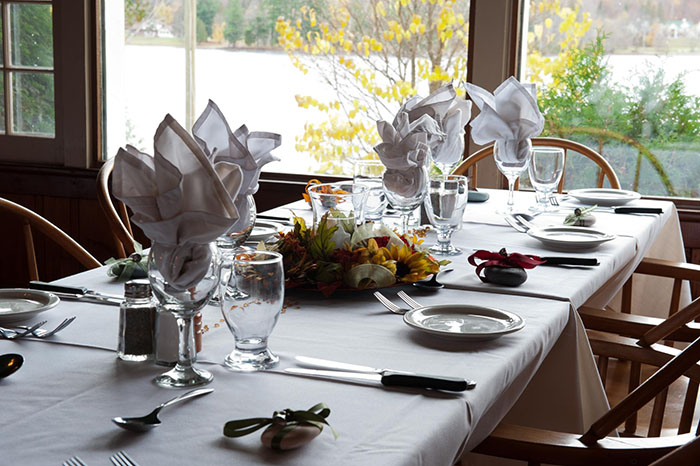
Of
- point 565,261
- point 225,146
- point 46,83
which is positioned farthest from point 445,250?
point 46,83

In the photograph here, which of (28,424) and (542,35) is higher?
(542,35)

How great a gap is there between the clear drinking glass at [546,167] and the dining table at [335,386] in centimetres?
64

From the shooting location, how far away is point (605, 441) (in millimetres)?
1276

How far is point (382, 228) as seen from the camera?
1.67 m

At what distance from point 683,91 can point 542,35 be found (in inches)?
24.1

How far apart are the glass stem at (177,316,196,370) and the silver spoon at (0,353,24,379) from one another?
22cm

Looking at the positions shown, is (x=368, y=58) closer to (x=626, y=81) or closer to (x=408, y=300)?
(x=626, y=81)

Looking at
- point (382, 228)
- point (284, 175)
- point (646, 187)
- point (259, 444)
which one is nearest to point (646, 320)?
point (382, 228)

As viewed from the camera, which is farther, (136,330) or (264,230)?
(264,230)

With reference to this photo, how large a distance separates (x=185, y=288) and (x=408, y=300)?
0.58m

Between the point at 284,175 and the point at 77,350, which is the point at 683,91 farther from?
the point at 77,350

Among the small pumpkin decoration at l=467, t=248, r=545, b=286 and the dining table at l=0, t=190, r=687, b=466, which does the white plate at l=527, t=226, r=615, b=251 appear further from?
the small pumpkin decoration at l=467, t=248, r=545, b=286

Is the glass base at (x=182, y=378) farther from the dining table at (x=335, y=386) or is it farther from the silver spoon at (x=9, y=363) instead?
the silver spoon at (x=9, y=363)

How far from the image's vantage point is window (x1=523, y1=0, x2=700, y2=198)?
3.29 meters
